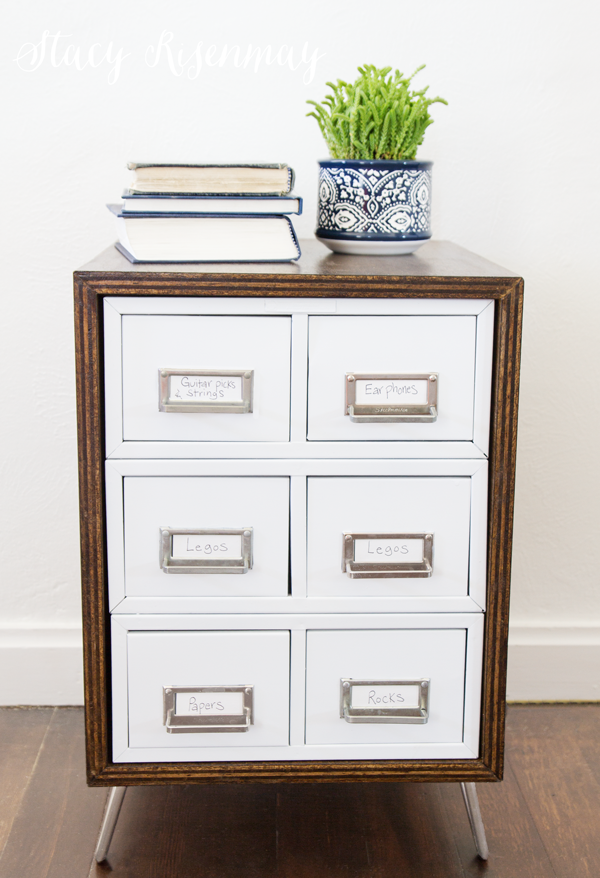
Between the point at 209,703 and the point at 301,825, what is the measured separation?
30cm

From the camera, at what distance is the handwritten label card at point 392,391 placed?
0.94 m

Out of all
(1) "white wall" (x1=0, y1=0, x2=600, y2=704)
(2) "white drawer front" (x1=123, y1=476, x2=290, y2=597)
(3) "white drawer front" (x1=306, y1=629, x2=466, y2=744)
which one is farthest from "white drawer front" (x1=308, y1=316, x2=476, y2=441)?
(1) "white wall" (x1=0, y1=0, x2=600, y2=704)

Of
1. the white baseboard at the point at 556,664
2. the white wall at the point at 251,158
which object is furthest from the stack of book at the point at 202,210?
the white baseboard at the point at 556,664

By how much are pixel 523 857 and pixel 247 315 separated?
778mm

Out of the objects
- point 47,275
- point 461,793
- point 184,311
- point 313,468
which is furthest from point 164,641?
point 47,275

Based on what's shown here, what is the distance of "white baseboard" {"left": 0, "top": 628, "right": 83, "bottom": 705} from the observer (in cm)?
146

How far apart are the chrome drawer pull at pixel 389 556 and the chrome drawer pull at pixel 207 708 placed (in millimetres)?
192

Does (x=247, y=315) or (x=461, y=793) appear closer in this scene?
(x=247, y=315)

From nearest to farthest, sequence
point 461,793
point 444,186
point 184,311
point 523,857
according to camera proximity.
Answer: point 184,311 → point 523,857 → point 461,793 → point 444,186

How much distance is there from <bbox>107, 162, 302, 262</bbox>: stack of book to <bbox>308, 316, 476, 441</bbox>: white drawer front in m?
0.13

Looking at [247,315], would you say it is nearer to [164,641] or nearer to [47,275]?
[164,641]

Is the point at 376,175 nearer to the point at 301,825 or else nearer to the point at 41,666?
the point at 301,825

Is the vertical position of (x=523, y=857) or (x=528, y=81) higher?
(x=528, y=81)

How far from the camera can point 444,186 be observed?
1.36 m
